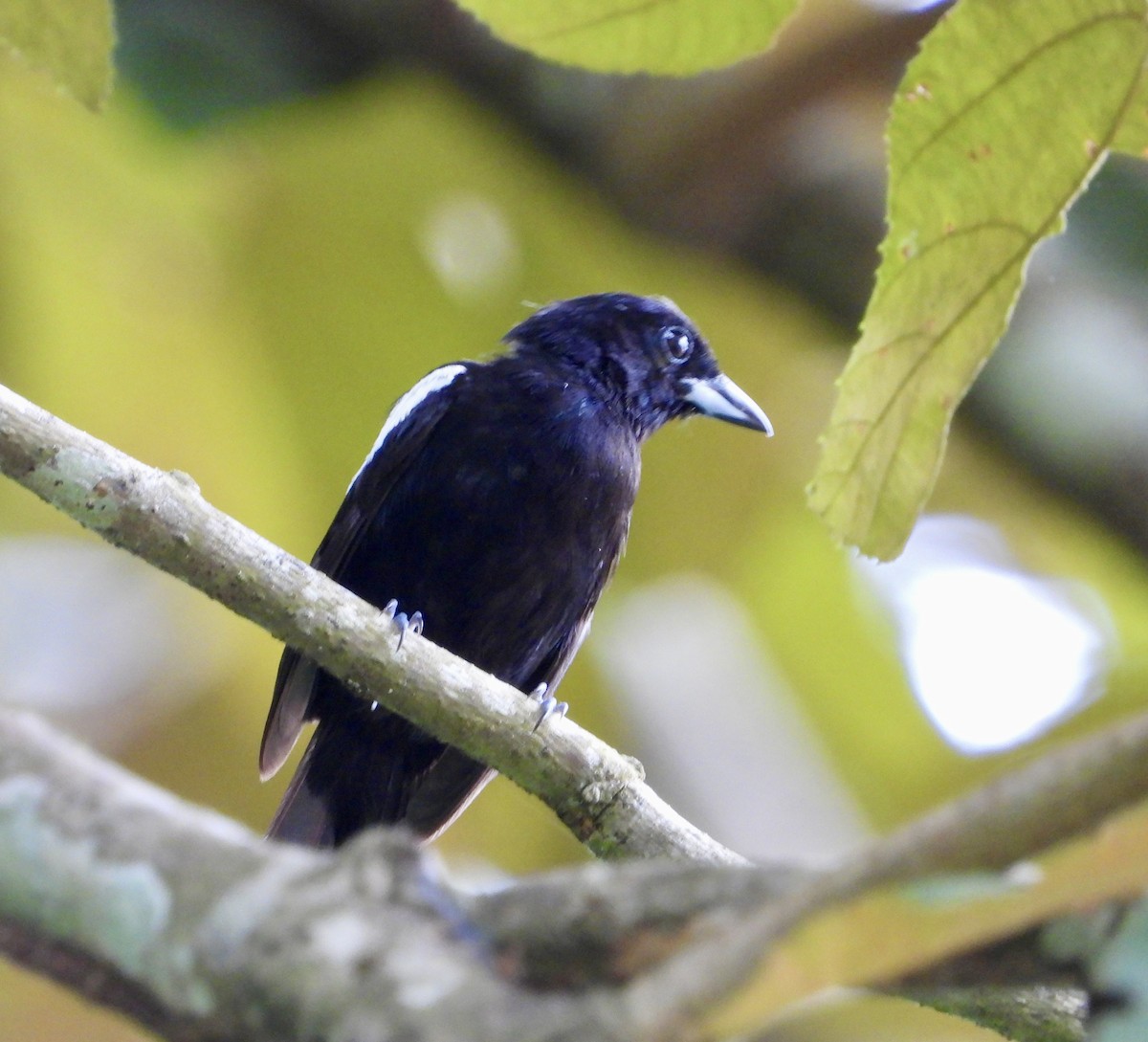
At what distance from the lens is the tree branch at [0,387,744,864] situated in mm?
2172

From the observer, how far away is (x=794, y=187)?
3766mm

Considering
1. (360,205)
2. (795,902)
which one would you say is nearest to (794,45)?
(360,205)

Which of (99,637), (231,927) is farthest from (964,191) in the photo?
(99,637)

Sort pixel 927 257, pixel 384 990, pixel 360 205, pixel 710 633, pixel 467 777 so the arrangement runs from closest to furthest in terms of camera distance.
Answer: pixel 384 990 < pixel 927 257 < pixel 467 777 < pixel 360 205 < pixel 710 633

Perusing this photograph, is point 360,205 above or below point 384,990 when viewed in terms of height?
above

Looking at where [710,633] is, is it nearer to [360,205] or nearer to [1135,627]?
[1135,627]

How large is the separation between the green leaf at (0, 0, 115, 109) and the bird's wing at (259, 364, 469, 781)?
1.83m

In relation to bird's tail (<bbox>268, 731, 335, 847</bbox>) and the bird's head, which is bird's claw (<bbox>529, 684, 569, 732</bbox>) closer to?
bird's tail (<bbox>268, 731, 335, 847</bbox>)

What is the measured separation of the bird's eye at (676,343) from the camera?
4328 mm

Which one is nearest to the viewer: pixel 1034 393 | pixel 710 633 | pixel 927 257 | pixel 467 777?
pixel 927 257

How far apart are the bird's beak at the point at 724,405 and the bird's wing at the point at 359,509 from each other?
81 centimetres

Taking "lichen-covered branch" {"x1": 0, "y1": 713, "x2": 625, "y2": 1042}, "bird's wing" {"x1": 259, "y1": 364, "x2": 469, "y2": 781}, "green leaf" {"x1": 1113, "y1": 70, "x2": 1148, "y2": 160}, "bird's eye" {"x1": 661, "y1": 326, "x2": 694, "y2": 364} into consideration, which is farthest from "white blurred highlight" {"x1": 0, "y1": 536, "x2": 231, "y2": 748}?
"lichen-covered branch" {"x1": 0, "y1": 713, "x2": 625, "y2": 1042}

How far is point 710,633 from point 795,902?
4.94m

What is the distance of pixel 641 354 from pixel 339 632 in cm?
213
